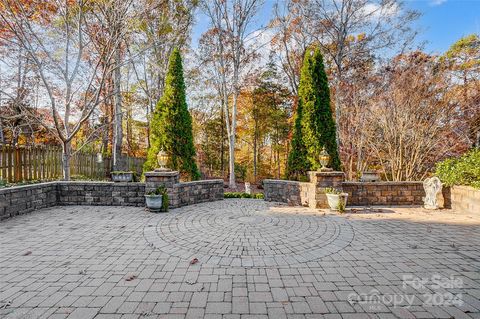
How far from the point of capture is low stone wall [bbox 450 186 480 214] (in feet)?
18.3

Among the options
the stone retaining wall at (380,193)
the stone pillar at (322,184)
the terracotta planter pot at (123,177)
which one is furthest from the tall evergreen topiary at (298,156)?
the terracotta planter pot at (123,177)

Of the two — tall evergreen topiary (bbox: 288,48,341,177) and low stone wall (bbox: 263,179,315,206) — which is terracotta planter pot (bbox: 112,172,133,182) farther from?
tall evergreen topiary (bbox: 288,48,341,177)

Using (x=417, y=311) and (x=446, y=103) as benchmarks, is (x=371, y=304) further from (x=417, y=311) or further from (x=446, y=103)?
(x=446, y=103)

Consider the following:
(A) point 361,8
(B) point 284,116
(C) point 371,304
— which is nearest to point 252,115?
(B) point 284,116

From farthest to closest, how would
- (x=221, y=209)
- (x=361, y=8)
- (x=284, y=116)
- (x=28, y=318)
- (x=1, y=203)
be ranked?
(x=284, y=116)
(x=361, y=8)
(x=221, y=209)
(x=1, y=203)
(x=28, y=318)

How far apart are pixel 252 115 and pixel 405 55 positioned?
9.24 metres

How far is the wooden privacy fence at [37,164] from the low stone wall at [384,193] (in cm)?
1020

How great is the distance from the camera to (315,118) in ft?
25.3

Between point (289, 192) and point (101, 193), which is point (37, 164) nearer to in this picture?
point (101, 193)

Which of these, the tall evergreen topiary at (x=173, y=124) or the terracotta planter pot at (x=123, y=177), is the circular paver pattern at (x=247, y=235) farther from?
the terracotta planter pot at (x=123, y=177)

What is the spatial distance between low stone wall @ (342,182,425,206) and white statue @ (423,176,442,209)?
13.6 inches

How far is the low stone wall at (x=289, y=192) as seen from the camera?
22.2 feet

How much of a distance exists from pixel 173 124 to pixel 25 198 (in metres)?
4.37

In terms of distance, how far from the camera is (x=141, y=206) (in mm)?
6605
